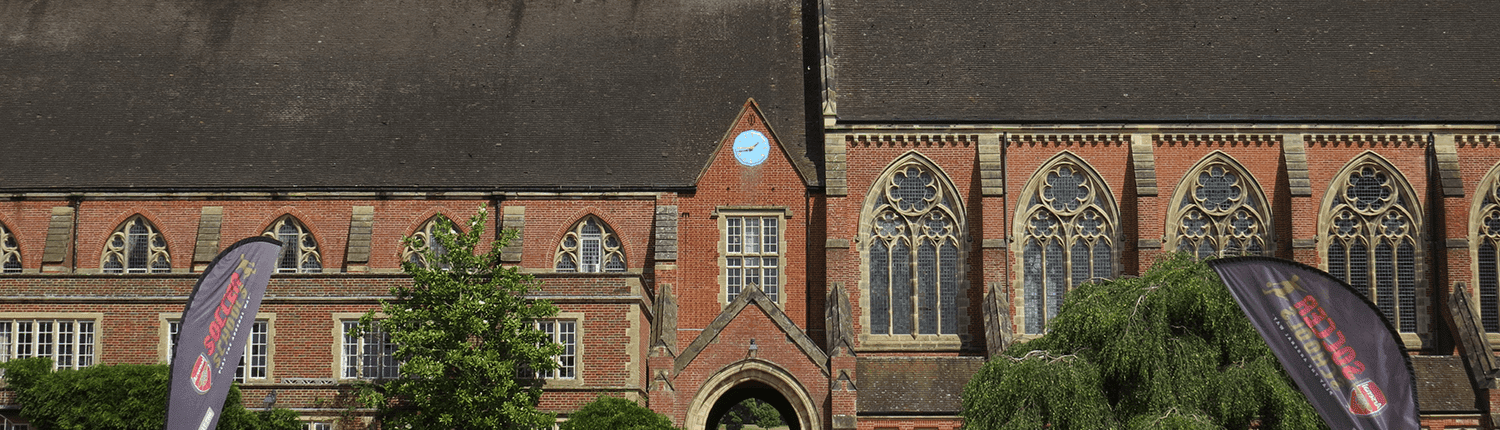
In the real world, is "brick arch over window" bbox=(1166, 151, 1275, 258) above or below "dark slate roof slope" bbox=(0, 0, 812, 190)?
below

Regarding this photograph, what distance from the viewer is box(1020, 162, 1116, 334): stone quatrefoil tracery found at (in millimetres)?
45656

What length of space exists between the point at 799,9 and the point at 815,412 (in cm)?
1576

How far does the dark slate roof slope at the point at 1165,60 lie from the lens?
4634 centimetres

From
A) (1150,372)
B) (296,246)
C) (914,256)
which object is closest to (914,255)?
(914,256)

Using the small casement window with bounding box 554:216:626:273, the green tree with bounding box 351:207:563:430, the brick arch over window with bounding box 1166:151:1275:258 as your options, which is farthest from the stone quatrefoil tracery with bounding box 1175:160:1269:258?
the green tree with bounding box 351:207:563:430

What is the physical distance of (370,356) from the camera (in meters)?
40.6

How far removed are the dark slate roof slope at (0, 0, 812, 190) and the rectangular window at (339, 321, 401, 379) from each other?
6.66 m

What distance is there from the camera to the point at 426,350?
37.5 m

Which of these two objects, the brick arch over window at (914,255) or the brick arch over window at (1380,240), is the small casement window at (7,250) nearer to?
the brick arch over window at (914,255)

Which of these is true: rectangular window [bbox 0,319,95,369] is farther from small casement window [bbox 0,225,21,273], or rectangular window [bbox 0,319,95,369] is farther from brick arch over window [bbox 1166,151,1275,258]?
brick arch over window [bbox 1166,151,1275,258]

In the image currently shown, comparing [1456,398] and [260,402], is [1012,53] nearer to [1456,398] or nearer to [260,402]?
[1456,398]

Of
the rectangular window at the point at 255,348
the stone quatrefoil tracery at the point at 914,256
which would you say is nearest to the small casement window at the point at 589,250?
the stone quatrefoil tracery at the point at 914,256

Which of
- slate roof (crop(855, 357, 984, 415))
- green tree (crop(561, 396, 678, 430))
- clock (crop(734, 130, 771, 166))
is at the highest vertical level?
clock (crop(734, 130, 771, 166))

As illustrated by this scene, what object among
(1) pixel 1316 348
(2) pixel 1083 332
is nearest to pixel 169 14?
(2) pixel 1083 332
